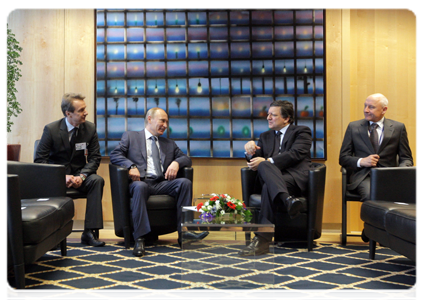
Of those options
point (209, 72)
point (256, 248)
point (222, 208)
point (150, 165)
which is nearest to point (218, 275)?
point (256, 248)

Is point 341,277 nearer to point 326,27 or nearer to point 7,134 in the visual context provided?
point 326,27

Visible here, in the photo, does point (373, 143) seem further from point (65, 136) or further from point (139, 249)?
point (65, 136)

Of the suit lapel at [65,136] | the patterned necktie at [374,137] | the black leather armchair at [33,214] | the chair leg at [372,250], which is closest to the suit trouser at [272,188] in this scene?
the chair leg at [372,250]

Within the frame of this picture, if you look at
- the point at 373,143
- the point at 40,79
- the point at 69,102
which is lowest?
the point at 373,143

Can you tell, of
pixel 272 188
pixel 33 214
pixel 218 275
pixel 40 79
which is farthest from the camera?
pixel 40 79

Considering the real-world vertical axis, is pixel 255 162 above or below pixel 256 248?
above

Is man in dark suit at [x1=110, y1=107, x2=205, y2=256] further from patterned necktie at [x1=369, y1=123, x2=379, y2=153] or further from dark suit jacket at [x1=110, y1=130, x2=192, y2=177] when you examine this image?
patterned necktie at [x1=369, y1=123, x2=379, y2=153]

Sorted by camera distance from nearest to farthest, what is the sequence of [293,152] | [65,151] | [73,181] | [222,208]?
1. [222,208]
2. [73,181]
3. [293,152]
4. [65,151]

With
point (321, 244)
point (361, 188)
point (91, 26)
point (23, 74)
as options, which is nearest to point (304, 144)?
point (361, 188)

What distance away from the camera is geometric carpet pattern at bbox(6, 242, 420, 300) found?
7.27 feet

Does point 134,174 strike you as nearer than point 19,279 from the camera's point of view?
No

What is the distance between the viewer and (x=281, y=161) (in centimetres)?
389

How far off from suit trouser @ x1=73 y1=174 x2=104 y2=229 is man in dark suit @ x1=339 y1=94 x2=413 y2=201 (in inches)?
95.0

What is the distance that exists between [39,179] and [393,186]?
2.84 m
